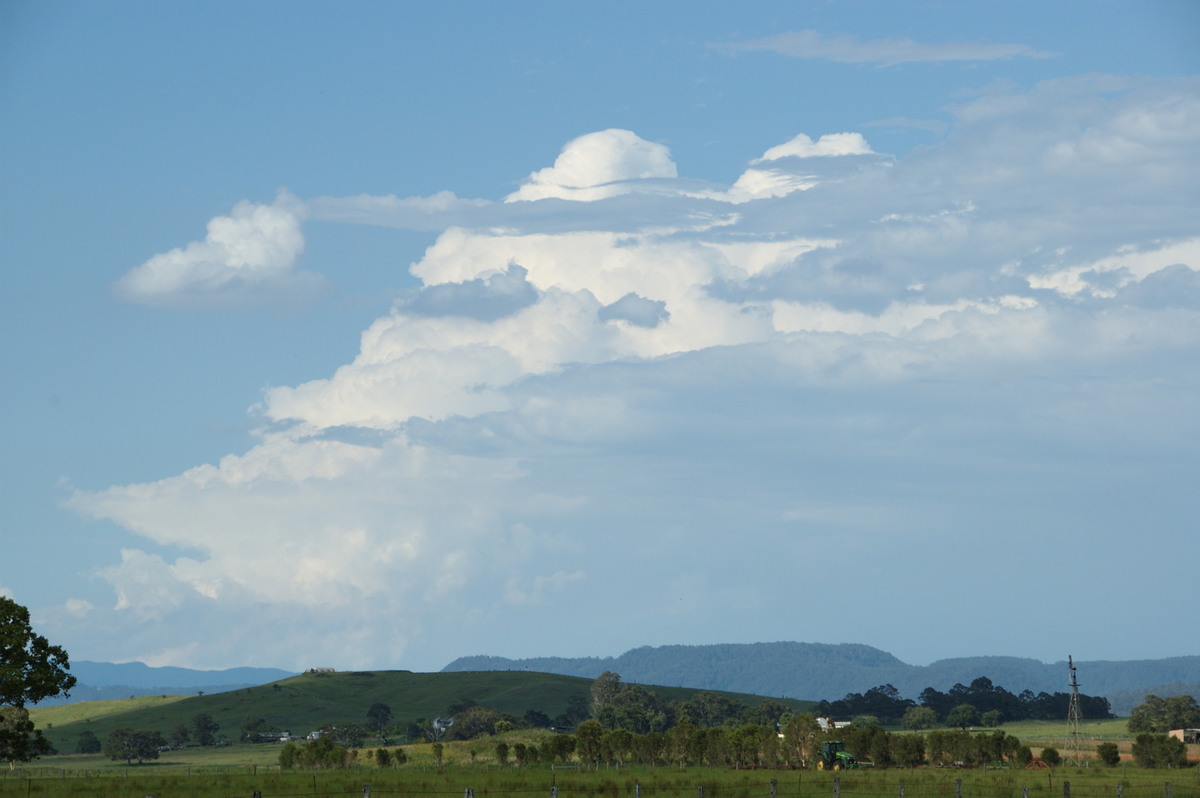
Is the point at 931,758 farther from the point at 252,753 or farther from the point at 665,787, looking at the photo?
the point at 252,753

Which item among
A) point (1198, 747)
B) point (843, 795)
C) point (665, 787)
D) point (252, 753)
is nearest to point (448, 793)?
point (665, 787)

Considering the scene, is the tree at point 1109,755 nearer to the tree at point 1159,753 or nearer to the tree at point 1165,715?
the tree at point 1159,753

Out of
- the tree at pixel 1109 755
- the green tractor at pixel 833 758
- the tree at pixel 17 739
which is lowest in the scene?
the tree at pixel 1109 755

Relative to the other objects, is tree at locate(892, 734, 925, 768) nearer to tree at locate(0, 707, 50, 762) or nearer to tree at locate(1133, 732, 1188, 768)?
tree at locate(1133, 732, 1188, 768)

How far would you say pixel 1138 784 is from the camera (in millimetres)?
75062

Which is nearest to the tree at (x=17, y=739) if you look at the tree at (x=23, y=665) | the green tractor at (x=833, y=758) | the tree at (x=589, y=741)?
the tree at (x=23, y=665)

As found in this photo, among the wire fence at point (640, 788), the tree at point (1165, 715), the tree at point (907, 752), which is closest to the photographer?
the wire fence at point (640, 788)

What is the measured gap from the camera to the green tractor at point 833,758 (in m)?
103

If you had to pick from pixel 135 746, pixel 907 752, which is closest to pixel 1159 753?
pixel 907 752

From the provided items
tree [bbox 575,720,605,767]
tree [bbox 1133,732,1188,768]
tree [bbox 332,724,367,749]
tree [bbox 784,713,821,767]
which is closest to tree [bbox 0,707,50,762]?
tree [bbox 575,720,605,767]

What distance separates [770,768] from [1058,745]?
51.7m

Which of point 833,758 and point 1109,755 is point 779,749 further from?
point 1109,755

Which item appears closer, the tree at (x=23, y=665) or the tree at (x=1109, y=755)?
the tree at (x=23, y=665)

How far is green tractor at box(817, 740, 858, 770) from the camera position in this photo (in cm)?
10344
